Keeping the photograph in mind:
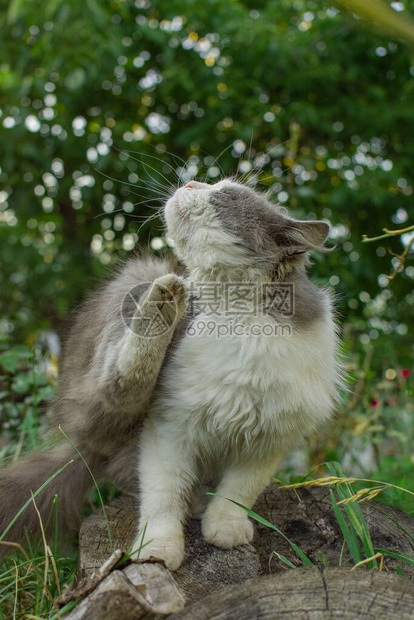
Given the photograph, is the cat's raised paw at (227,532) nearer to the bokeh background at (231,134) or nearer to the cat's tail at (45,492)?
the cat's tail at (45,492)

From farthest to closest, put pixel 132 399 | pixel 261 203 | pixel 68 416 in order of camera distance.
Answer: pixel 68 416, pixel 261 203, pixel 132 399

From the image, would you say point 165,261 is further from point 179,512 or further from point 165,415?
point 179,512

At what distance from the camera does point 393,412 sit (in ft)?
11.1

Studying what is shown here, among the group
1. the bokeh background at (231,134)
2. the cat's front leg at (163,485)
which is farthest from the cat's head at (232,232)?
the bokeh background at (231,134)

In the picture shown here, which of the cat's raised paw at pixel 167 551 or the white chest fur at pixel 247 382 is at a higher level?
the white chest fur at pixel 247 382

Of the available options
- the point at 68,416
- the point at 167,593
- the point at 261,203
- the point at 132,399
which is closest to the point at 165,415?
the point at 132,399

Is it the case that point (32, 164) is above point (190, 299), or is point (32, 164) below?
below

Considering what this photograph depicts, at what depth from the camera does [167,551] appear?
1355 millimetres

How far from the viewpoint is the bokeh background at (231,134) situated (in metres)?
2.95

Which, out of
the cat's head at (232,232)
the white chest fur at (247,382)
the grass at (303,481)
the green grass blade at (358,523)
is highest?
the cat's head at (232,232)

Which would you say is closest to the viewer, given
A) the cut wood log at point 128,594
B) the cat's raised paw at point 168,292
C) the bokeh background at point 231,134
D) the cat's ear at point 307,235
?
the cut wood log at point 128,594

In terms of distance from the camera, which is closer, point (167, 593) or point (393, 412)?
point (167, 593)

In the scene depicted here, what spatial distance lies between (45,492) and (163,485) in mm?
418

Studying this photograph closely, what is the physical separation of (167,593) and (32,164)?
115 inches
